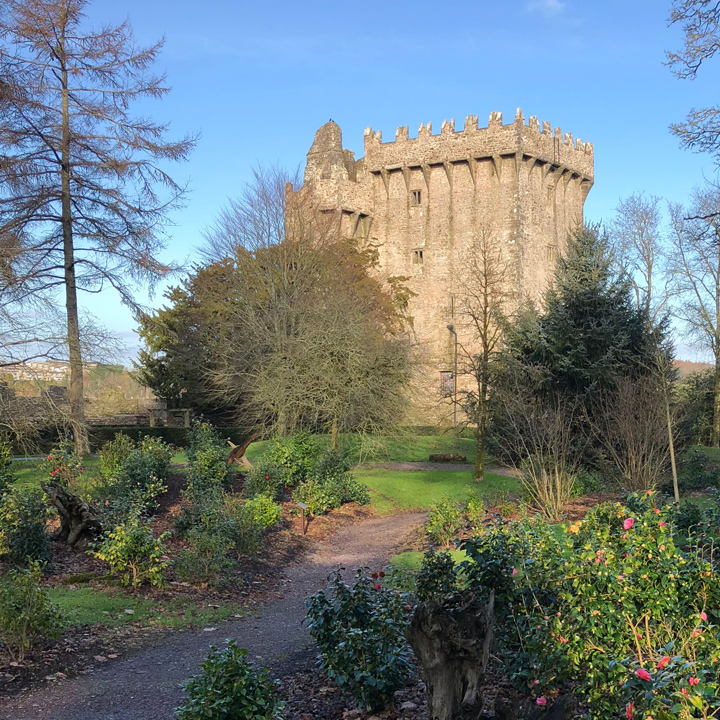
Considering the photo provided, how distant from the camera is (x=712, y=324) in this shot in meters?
31.4

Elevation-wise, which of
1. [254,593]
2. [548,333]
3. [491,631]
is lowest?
[254,593]

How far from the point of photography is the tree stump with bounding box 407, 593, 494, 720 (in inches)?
187

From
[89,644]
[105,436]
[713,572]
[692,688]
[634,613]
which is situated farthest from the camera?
[105,436]

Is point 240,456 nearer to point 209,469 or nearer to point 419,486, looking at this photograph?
point 209,469

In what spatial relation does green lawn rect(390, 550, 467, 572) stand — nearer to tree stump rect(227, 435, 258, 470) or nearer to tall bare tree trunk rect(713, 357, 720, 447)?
tree stump rect(227, 435, 258, 470)

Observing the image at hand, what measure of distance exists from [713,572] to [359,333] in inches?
613

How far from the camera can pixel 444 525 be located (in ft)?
39.0

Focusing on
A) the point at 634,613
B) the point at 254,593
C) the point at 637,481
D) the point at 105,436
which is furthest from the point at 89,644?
the point at 105,436

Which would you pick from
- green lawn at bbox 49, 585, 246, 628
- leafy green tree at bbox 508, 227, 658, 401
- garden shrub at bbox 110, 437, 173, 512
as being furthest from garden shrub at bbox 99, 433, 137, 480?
leafy green tree at bbox 508, 227, 658, 401

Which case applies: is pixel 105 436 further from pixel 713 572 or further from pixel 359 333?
pixel 713 572

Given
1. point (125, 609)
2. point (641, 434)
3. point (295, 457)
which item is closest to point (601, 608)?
point (125, 609)

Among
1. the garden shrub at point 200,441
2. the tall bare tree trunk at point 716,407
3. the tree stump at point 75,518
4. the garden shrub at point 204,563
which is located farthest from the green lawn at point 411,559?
the tall bare tree trunk at point 716,407

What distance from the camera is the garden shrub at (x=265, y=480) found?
14.9 meters

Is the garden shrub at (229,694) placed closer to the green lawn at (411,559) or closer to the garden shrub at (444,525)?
the green lawn at (411,559)
